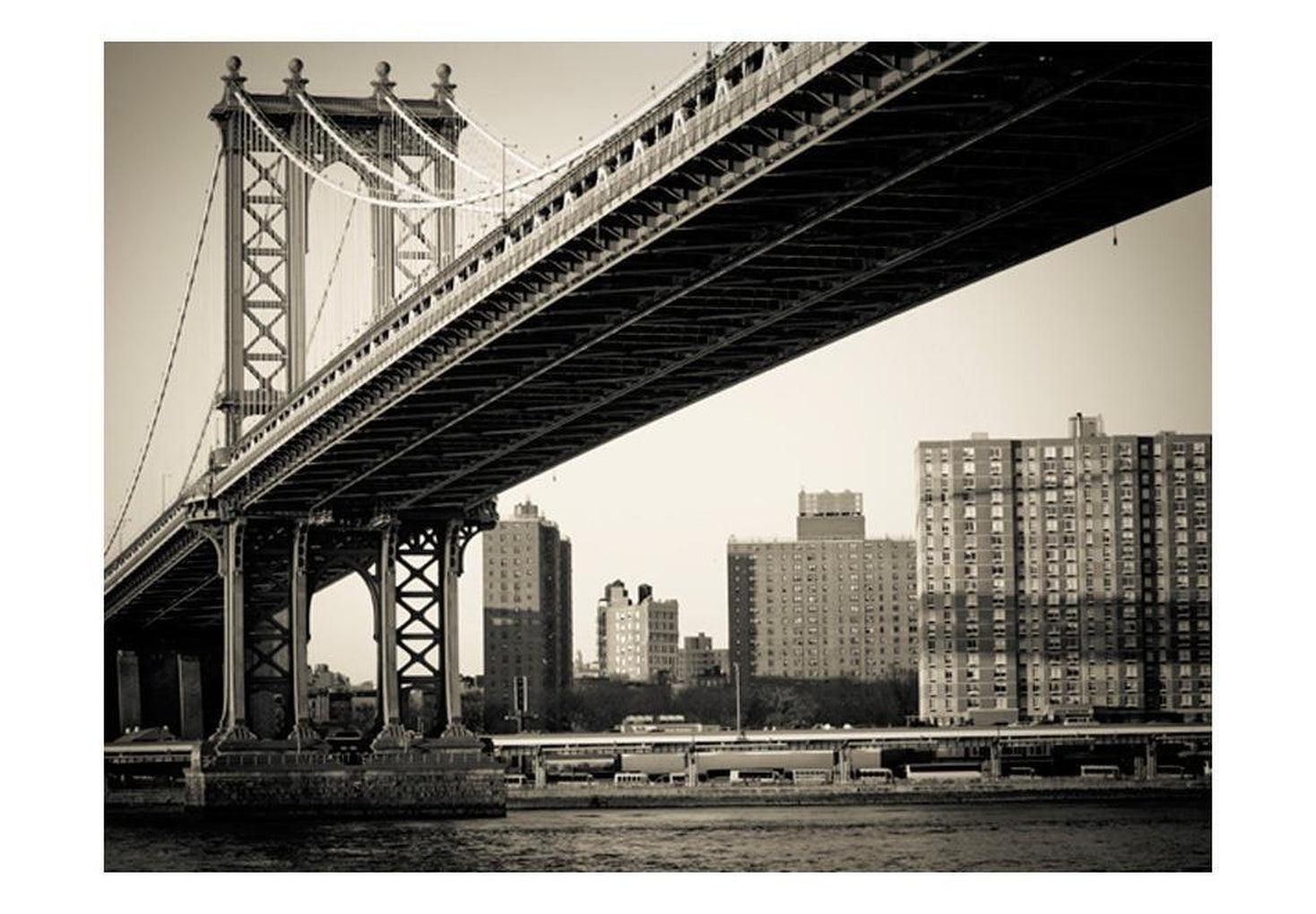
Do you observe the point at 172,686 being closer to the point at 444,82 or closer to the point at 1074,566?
the point at 1074,566

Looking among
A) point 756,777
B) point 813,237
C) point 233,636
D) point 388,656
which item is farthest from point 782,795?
point 813,237

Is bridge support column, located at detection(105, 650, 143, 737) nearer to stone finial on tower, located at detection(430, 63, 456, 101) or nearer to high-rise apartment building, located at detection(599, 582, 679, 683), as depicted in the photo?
high-rise apartment building, located at detection(599, 582, 679, 683)

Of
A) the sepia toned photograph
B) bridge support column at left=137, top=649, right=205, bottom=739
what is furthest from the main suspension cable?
bridge support column at left=137, top=649, right=205, bottom=739

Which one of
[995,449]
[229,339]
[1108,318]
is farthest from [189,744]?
[1108,318]

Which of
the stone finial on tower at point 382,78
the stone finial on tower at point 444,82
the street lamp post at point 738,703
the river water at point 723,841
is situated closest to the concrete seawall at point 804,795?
the river water at point 723,841

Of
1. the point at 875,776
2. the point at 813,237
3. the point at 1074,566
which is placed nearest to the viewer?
the point at 813,237
